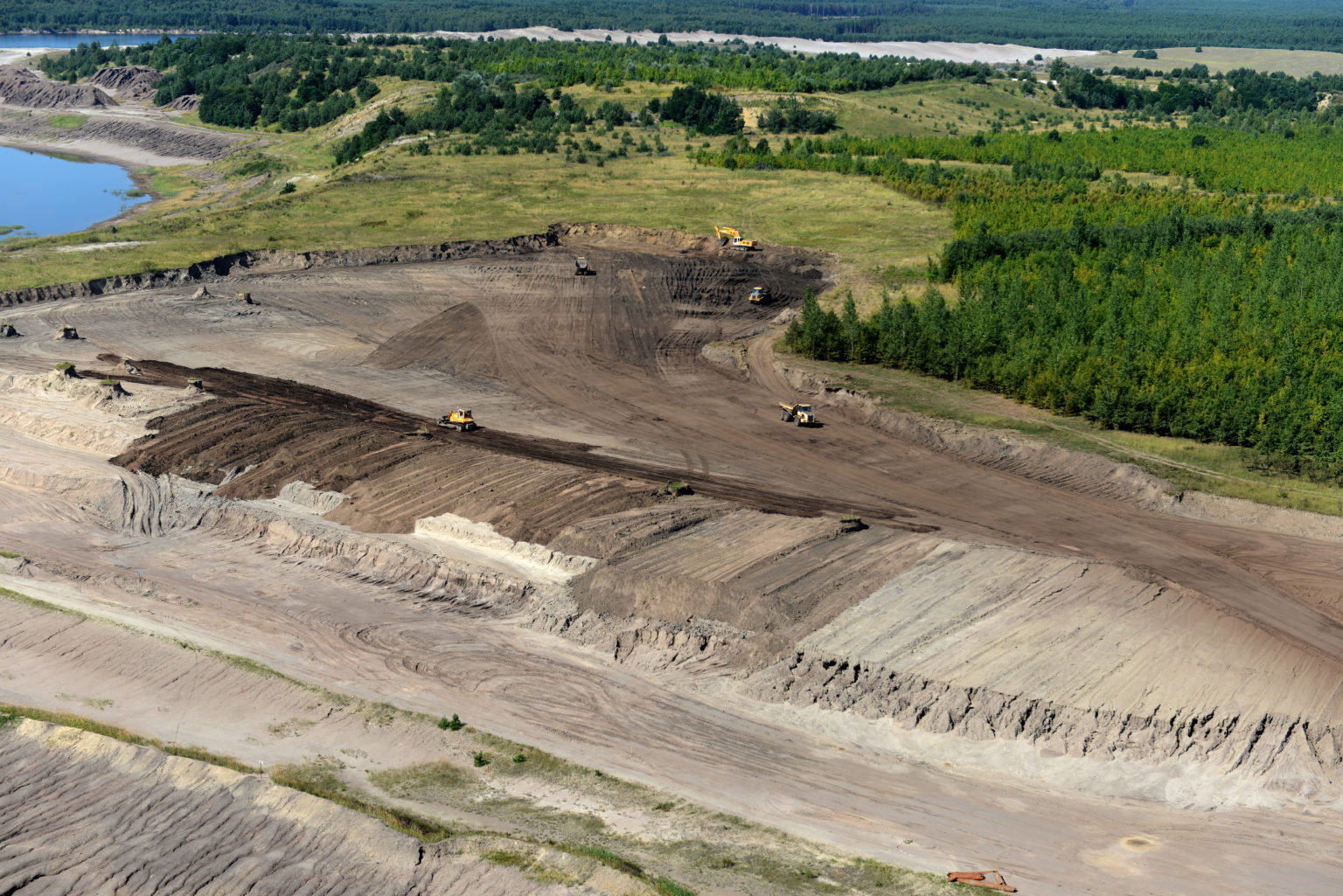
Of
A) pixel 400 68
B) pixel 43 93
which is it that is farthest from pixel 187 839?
pixel 43 93

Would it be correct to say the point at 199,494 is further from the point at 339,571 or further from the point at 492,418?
the point at 492,418

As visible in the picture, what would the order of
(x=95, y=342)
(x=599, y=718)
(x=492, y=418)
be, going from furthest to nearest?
(x=95, y=342), (x=492, y=418), (x=599, y=718)

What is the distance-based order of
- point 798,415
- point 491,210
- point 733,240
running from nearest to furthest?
point 798,415
point 733,240
point 491,210

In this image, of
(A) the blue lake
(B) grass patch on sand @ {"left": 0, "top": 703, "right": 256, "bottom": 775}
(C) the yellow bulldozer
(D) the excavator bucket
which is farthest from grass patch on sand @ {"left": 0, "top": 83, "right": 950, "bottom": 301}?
(D) the excavator bucket

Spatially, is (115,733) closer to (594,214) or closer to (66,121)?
(594,214)

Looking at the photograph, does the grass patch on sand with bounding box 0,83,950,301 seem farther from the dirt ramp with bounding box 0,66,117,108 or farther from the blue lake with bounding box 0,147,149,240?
the dirt ramp with bounding box 0,66,117,108

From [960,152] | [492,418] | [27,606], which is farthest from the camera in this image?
[960,152]

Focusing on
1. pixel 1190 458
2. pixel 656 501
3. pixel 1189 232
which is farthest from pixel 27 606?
pixel 1189 232
